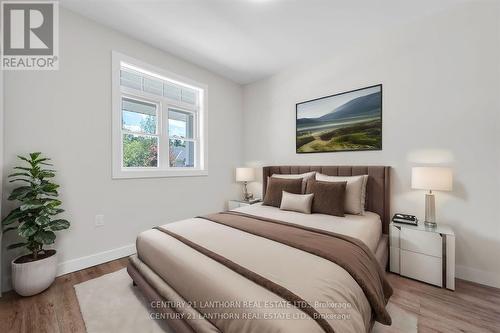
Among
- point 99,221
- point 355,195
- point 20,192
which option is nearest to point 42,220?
point 20,192

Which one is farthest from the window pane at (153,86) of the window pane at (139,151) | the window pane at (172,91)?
the window pane at (139,151)

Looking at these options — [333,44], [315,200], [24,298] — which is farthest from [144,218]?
[333,44]

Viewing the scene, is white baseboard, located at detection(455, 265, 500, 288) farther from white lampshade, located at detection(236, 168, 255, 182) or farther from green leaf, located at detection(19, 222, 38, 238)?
green leaf, located at detection(19, 222, 38, 238)

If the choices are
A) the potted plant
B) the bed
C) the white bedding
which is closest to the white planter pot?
the potted plant

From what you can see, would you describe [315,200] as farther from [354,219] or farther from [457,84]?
[457,84]

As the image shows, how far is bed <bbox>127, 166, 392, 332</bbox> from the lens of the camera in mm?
926

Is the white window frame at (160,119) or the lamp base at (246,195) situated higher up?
the white window frame at (160,119)

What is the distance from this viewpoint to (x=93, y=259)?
241cm

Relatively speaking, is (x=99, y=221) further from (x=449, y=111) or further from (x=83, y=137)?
(x=449, y=111)

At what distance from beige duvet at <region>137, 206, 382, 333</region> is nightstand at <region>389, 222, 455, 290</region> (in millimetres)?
1336

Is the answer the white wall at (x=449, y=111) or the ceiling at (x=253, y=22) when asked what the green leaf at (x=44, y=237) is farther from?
the white wall at (x=449, y=111)

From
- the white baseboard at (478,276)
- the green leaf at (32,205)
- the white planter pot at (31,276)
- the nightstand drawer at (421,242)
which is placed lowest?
the white baseboard at (478,276)

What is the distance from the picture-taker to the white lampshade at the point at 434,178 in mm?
1992

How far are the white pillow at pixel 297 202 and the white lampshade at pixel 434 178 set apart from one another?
1.08 m
